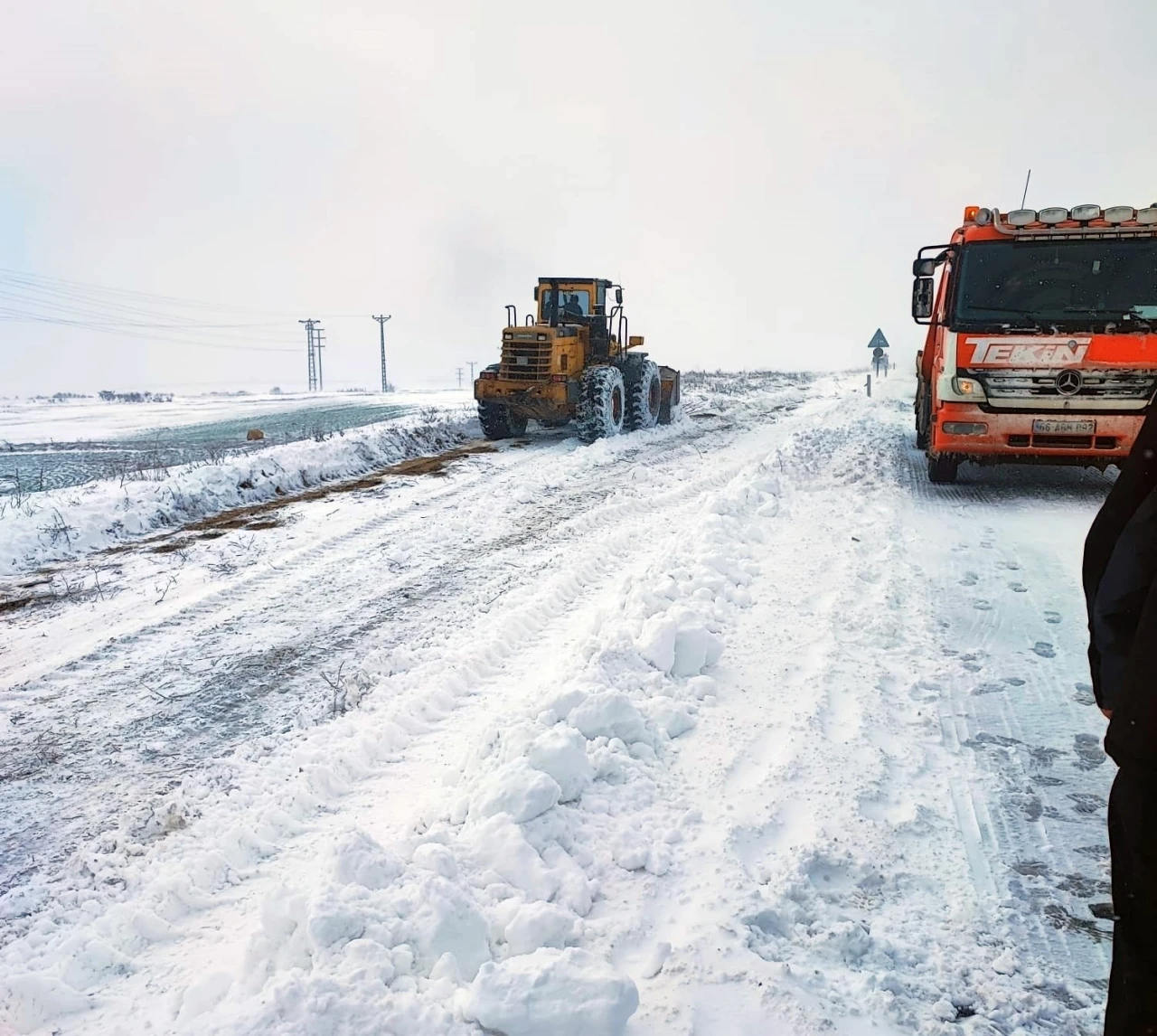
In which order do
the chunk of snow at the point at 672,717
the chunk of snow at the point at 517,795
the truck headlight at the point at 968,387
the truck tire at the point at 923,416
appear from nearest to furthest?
the chunk of snow at the point at 517,795 → the chunk of snow at the point at 672,717 → the truck headlight at the point at 968,387 → the truck tire at the point at 923,416

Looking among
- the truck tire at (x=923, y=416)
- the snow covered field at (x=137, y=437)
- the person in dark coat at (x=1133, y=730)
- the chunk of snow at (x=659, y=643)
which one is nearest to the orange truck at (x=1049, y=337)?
the truck tire at (x=923, y=416)

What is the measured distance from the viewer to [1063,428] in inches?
297

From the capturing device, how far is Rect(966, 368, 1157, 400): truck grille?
7.30 meters

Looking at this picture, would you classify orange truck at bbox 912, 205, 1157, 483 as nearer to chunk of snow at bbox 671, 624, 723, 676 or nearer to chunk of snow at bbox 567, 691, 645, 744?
chunk of snow at bbox 671, 624, 723, 676

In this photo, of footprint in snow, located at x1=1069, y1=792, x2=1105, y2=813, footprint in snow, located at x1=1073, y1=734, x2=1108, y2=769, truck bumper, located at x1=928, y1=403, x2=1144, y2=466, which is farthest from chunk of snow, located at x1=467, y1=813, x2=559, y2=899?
truck bumper, located at x1=928, y1=403, x2=1144, y2=466

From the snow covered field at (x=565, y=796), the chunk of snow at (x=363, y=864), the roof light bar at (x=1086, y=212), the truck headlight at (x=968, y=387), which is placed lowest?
the snow covered field at (x=565, y=796)

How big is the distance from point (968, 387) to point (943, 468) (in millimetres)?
1157

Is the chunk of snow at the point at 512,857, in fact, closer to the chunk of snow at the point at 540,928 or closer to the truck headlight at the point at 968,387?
the chunk of snow at the point at 540,928

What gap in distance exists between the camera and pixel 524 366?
1345cm

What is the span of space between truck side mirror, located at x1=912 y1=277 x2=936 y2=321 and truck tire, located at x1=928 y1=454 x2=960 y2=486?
187cm

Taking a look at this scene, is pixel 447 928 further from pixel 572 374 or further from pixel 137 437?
pixel 137 437

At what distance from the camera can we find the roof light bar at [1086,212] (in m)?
7.87

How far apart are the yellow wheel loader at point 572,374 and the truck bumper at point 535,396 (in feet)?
0.05

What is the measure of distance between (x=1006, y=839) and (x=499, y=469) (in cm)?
864
